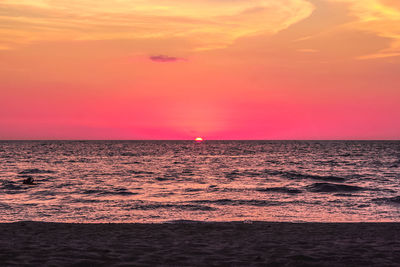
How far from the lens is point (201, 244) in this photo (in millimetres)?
13086

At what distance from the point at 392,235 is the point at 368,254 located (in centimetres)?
329

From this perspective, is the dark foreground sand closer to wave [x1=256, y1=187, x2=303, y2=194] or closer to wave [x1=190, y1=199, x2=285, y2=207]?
wave [x1=190, y1=199, x2=285, y2=207]

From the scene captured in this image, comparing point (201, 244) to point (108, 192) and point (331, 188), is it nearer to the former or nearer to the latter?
point (108, 192)

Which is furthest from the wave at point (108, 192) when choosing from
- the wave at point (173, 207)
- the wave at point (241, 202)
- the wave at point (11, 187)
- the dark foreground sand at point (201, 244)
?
the dark foreground sand at point (201, 244)

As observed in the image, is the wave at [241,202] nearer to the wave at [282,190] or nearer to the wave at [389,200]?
the wave at [282,190]

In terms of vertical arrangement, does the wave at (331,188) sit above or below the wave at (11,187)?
above

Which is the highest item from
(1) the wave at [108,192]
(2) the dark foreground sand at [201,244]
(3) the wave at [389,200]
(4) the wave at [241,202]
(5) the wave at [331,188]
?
(2) the dark foreground sand at [201,244]

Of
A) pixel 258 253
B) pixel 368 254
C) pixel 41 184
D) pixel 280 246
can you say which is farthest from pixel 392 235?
pixel 41 184

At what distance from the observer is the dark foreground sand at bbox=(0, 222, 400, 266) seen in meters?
11.0

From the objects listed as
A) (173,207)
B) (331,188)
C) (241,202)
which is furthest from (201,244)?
(331,188)

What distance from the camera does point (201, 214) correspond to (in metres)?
21.4

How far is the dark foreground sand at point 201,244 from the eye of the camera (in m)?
11.0

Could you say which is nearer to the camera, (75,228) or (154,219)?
(75,228)

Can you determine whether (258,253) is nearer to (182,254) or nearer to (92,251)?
(182,254)
